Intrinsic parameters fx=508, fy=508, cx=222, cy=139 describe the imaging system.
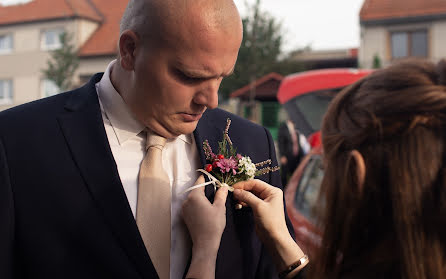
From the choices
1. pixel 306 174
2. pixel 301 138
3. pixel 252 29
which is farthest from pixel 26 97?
pixel 306 174

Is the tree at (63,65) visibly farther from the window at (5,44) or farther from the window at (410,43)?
the window at (410,43)

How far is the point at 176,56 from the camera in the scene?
188 centimetres

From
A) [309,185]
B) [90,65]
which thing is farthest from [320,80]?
[90,65]

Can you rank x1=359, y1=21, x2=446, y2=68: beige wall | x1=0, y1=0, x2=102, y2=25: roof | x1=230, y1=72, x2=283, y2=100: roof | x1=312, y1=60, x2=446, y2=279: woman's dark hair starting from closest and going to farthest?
x1=312, y1=60, x2=446, y2=279: woman's dark hair < x1=359, y1=21, x2=446, y2=68: beige wall < x1=230, y1=72, x2=283, y2=100: roof < x1=0, y1=0, x2=102, y2=25: roof

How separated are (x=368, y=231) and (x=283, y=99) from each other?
16.6 ft

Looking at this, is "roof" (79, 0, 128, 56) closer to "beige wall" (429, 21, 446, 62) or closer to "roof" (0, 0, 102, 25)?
A: "roof" (0, 0, 102, 25)

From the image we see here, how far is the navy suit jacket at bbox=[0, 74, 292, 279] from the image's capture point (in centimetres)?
180

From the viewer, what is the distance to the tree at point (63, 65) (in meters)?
27.1

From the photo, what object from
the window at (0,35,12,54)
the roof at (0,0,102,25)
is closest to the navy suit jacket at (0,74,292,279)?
the roof at (0,0,102,25)

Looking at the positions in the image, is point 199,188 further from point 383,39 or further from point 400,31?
point 400,31

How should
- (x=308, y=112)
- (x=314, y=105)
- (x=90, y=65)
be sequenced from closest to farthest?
(x=314, y=105) → (x=308, y=112) → (x=90, y=65)

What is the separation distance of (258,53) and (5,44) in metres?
17.6

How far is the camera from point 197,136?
7.09ft

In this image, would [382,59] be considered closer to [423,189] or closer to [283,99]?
[283,99]
